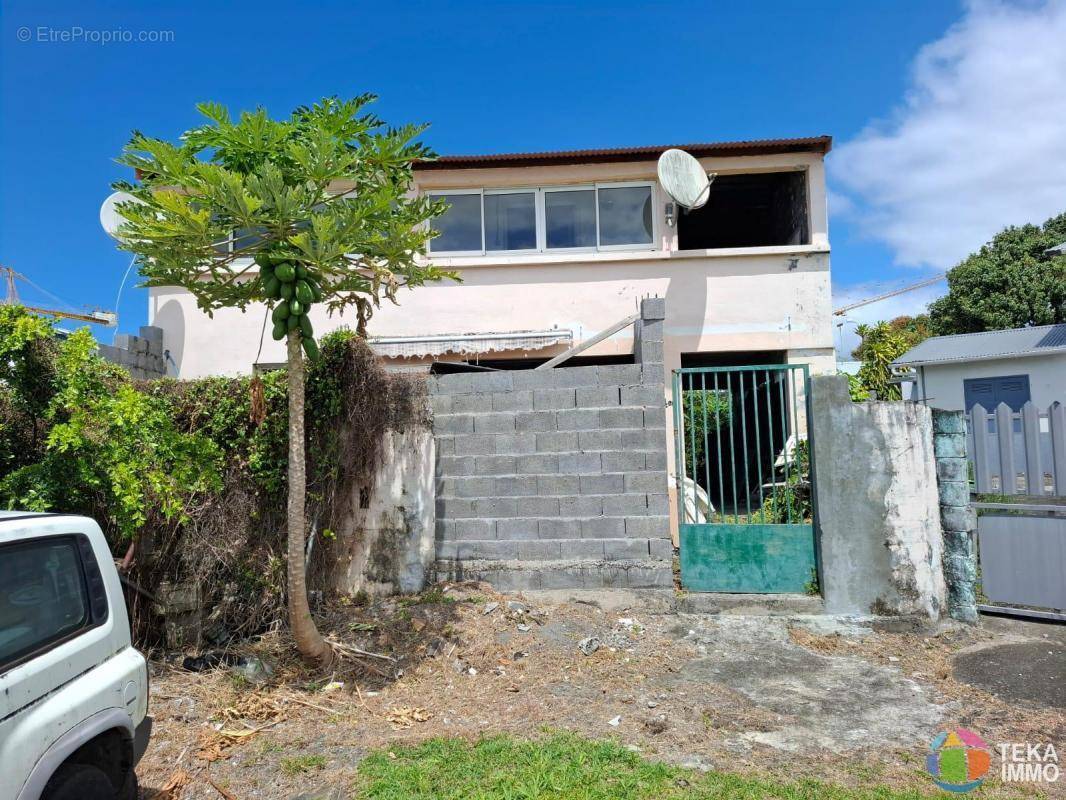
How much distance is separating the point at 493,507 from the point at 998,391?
16389 millimetres

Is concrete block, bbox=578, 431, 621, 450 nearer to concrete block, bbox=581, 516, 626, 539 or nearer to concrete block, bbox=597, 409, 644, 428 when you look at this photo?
concrete block, bbox=597, 409, 644, 428

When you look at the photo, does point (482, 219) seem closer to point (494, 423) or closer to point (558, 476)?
point (494, 423)

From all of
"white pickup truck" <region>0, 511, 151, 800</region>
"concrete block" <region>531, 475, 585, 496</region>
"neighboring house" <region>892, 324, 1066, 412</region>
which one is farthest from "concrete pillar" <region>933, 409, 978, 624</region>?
"neighboring house" <region>892, 324, 1066, 412</region>

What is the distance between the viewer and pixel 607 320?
33.0 ft

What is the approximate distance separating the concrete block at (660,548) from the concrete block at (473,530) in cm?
166

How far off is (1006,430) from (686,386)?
503 centimetres

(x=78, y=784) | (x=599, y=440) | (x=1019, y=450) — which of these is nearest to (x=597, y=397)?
(x=599, y=440)

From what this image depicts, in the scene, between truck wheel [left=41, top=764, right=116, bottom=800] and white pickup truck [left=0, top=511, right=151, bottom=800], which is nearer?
white pickup truck [left=0, top=511, right=151, bottom=800]

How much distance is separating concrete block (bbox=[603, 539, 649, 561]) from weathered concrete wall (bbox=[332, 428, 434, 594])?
184cm

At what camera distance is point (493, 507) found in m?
6.73

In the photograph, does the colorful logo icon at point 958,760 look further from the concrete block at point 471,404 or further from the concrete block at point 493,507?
the concrete block at point 471,404

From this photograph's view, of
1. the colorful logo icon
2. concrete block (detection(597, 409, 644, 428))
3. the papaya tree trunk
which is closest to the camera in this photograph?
the colorful logo icon

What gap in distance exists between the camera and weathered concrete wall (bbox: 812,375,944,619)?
608cm

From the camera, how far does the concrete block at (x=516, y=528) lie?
666 centimetres
